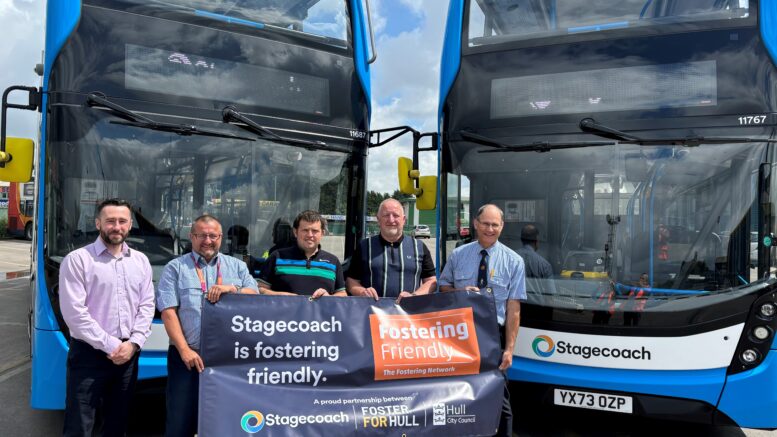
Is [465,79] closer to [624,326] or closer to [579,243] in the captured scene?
[579,243]

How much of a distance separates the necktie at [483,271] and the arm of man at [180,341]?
6.25ft

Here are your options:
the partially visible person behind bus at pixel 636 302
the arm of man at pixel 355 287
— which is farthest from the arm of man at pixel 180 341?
the partially visible person behind bus at pixel 636 302

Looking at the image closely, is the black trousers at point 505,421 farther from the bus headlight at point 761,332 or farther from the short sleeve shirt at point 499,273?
the bus headlight at point 761,332

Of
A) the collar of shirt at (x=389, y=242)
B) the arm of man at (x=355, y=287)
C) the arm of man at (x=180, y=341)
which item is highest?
the collar of shirt at (x=389, y=242)

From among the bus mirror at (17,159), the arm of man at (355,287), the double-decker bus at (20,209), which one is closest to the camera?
the arm of man at (355,287)

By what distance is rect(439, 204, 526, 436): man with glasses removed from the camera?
3.87m

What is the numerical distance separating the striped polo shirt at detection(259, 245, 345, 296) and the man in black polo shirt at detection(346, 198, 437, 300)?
0.34 m

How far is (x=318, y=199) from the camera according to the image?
505 cm

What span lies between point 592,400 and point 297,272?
2286 mm

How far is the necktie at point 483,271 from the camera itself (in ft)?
13.0

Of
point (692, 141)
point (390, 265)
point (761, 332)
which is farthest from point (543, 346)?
point (692, 141)

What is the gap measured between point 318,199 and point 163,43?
176cm

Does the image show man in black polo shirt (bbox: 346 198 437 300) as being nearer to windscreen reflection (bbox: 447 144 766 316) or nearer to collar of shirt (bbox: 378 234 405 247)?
collar of shirt (bbox: 378 234 405 247)

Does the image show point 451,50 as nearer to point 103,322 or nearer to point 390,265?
point 390,265
